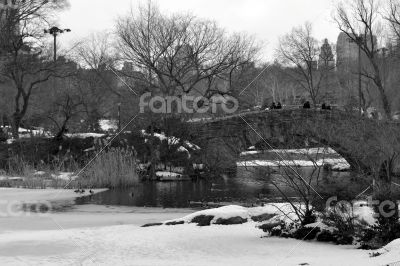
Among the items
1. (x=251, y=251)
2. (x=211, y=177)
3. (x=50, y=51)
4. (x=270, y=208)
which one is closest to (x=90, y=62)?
(x=50, y=51)

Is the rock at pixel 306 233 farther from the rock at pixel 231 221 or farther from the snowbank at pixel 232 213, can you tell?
the rock at pixel 231 221

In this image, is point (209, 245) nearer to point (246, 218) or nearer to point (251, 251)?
point (251, 251)

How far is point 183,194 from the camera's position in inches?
996

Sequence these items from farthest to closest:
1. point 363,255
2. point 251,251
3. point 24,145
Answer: point 24,145 < point 251,251 < point 363,255

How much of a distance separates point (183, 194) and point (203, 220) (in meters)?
11.6

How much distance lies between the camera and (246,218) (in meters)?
14.1

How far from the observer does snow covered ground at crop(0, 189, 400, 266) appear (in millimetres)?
9859

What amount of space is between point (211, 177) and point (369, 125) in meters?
13.7

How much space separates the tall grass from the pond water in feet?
2.13

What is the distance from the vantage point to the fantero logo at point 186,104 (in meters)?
38.6

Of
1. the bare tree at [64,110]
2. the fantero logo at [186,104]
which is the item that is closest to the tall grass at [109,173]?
the fantero logo at [186,104]

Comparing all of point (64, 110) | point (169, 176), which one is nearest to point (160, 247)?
point (169, 176)

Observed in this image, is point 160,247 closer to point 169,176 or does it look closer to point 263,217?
point 263,217

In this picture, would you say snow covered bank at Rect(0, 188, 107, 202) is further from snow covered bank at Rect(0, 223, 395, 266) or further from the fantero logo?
the fantero logo
